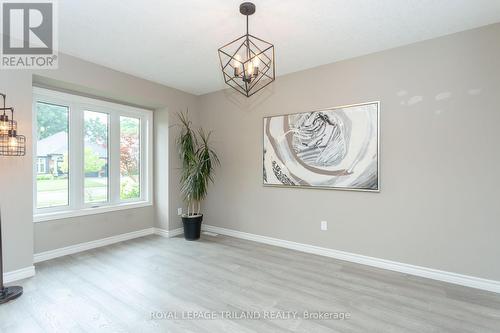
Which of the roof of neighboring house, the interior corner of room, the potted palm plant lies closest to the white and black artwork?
the interior corner of room

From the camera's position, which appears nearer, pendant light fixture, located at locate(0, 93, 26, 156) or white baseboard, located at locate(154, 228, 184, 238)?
pendant light fixture, located at locate(0, 93, 26, 156)

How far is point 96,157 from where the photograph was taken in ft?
12.8

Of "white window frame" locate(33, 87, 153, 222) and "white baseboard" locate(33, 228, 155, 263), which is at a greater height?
"white window frame" locate(33, 87, 153, 222)

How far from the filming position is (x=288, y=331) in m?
1.94

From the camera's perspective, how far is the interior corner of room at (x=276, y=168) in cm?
238

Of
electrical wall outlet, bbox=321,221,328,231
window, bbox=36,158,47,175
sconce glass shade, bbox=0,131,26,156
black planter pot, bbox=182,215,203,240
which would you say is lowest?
black planter pot, bbox=182,215,203,240

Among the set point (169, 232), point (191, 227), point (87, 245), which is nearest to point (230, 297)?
point (191, 227)

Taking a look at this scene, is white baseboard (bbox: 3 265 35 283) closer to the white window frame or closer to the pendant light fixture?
the white window frame

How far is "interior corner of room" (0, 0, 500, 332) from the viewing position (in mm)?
2379

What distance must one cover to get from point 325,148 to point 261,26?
5.64ft

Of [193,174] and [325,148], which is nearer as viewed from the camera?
[325,148]

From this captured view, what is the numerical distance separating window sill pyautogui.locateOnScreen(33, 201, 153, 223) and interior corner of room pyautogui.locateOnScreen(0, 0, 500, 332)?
2cm

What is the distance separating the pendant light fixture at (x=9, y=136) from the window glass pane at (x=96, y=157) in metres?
1.11

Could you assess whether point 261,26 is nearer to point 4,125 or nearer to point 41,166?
point 4,125
